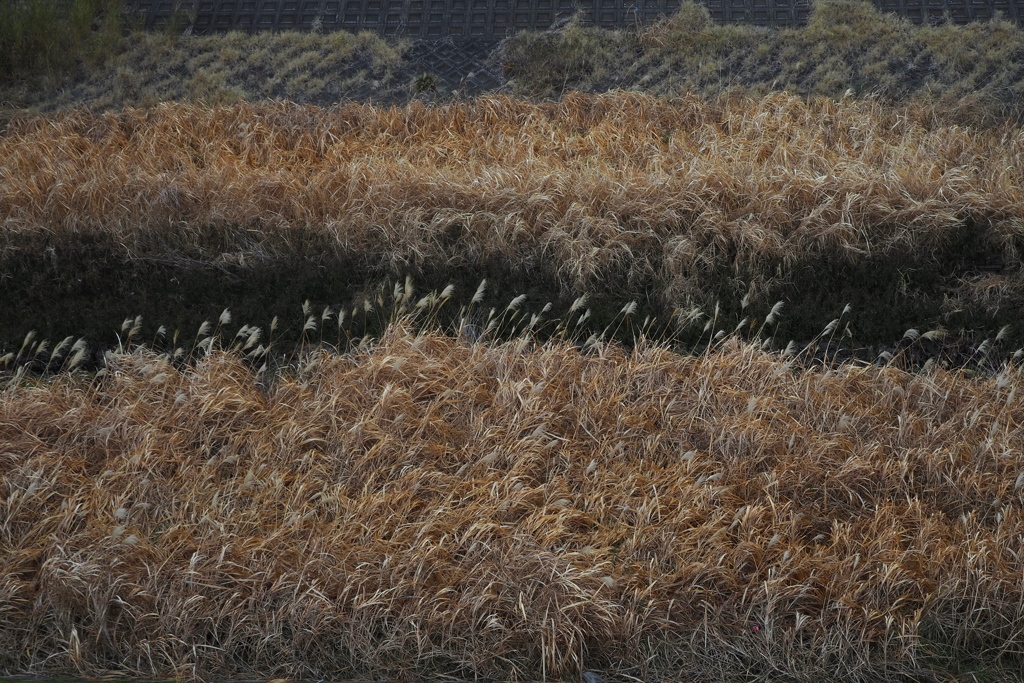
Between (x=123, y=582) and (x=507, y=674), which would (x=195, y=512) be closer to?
(x=123, y=582)

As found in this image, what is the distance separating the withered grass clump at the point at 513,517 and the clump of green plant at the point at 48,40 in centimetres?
638

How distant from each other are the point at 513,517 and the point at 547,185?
3383 millimetres

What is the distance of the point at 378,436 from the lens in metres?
5.06

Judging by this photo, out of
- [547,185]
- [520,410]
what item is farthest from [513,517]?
[547,185]

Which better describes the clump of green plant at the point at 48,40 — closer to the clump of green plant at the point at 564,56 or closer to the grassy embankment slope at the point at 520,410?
the grassy embankment slope at the point at 520,410

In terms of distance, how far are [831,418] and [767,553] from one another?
4.03ft

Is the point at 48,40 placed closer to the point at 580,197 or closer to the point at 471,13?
the point at 471,13

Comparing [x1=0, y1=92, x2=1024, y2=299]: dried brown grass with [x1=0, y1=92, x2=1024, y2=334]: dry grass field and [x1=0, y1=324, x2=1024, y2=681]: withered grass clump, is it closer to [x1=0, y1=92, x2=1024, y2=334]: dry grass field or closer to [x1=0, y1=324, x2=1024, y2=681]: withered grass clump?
[x1=0, y1=92, x2=1024, y2=334]: dry grass field

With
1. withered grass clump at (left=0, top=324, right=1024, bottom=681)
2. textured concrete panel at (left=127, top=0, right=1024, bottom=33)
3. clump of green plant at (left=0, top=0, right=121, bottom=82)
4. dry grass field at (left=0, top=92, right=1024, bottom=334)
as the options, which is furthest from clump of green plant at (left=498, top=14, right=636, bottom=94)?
withered grass clump at (left=0, top=324, right=1024, bottom=681)

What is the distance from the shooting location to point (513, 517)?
4.60 metres

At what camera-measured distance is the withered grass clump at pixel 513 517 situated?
399 cm

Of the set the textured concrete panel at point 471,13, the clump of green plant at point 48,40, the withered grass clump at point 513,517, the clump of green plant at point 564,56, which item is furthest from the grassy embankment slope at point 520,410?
the clump of green plant at point 48,40

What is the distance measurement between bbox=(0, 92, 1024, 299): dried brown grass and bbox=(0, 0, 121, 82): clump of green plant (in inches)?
82.1

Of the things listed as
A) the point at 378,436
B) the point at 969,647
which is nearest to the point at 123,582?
the point at 378,436
